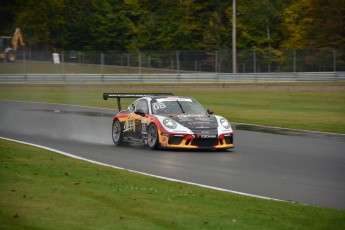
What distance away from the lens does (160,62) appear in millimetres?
57844

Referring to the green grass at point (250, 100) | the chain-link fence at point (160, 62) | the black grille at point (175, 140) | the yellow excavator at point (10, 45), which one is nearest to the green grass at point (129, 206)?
the black grille at point (175, 140)

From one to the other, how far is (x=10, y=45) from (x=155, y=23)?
45.2ft

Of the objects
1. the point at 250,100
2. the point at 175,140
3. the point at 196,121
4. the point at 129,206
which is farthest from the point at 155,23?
the point at 129,206

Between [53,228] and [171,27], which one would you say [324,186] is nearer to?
[53,228]

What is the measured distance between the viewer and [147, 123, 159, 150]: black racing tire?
57.5 ft

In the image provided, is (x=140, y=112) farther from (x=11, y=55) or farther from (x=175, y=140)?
(x=11, y=55)

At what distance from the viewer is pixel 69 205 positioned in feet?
29.9

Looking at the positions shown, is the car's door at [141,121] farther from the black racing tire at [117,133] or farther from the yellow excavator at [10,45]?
the yellow excavator at [10,45]

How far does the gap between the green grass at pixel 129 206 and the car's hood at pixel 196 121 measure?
507 centimetres

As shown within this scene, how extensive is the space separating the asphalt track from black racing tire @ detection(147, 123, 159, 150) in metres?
0.25

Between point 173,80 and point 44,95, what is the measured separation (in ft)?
39.1

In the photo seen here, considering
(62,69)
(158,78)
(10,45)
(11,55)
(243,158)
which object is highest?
(10,45)

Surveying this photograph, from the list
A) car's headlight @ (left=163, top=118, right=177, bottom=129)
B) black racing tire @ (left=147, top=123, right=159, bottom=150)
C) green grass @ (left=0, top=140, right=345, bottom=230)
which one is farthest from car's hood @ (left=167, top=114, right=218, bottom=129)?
green grass @ (left=0, top=140, right=345, bottom=230)

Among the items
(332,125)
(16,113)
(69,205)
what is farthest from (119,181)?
(16,113)
